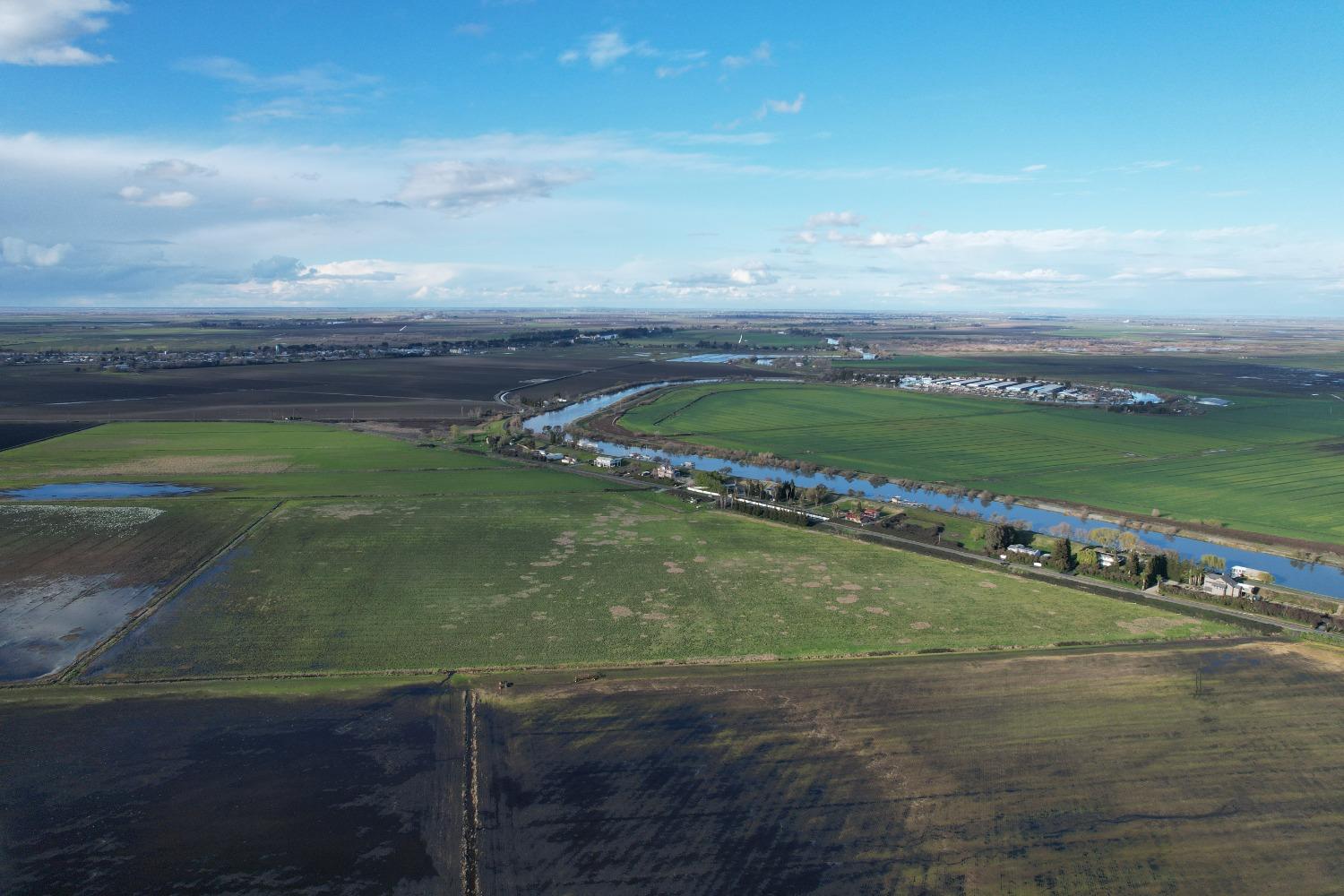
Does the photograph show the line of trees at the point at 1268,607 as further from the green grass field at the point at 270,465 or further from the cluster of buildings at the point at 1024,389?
the cluster of buildings at the point at 1024,389

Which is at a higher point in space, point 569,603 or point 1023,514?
point 1023,514

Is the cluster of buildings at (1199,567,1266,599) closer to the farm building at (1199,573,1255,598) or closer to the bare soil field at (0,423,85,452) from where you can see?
the farm building at (1199,573,1255,598)

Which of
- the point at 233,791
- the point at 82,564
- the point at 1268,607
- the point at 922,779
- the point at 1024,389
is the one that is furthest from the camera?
the point at 1024,389

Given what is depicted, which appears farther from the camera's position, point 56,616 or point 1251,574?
point 1251,574

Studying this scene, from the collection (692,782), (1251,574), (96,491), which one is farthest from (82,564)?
(1251,574)

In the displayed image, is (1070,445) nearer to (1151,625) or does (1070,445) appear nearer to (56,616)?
(1151,625)
